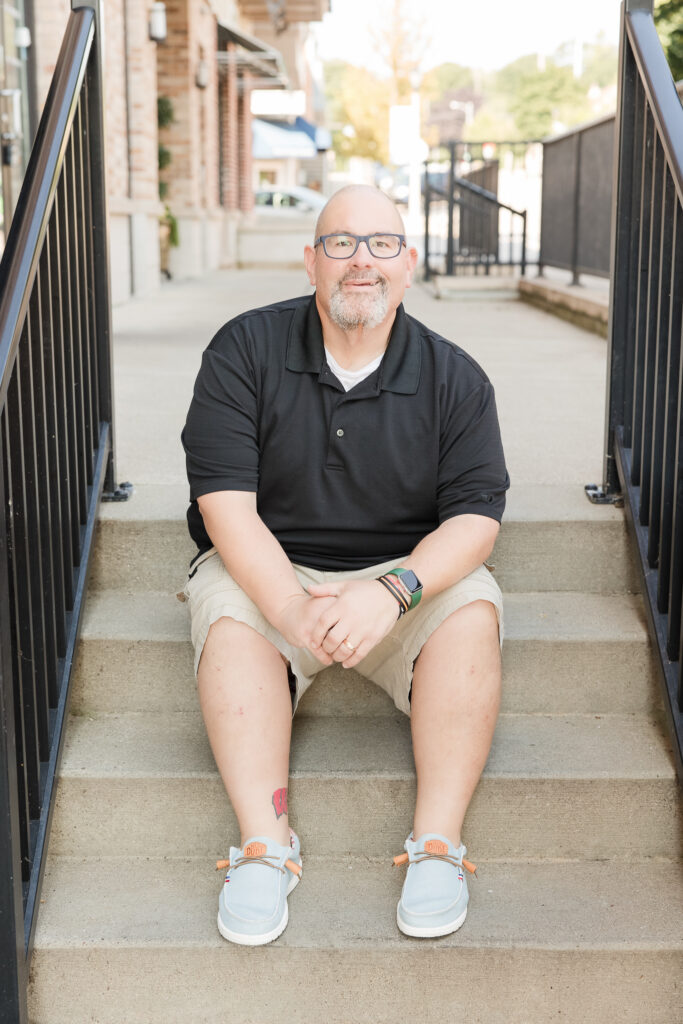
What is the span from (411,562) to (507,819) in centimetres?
63

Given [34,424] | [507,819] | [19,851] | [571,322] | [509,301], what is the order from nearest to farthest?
[19,851]
[34,424]
[507,819]
[571,322]
[509,301]

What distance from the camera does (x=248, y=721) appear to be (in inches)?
92.5

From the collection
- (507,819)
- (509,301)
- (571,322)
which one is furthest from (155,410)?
(509,301)

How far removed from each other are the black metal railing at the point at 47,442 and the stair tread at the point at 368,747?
159mm

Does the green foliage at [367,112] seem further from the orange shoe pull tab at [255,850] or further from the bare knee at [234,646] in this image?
the orange shoe pull tab at [255,850]

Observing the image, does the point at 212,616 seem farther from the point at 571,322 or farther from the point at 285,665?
the point at 571,322

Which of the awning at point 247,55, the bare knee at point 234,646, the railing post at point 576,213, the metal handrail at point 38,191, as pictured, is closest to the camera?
the metal handrail at point 38,191

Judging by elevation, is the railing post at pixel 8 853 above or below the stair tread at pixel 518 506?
below

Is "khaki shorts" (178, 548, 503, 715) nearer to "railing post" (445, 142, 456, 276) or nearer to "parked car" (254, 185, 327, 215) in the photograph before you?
"railing post" (445, 142, 456, 276)

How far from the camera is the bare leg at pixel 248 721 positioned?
→ 91.4 inches

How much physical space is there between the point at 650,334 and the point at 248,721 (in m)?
1.46

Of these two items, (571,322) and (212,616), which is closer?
(212,616)

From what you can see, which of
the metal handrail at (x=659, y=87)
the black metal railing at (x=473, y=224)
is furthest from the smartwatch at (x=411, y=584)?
the black metal railing at (x=473, y=224)

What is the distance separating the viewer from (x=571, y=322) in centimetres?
841
